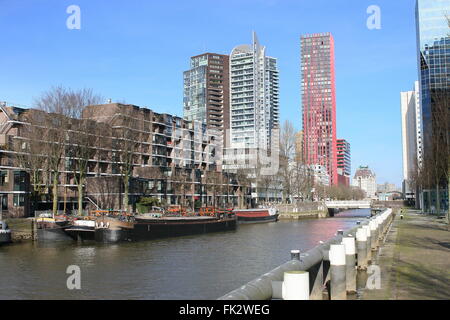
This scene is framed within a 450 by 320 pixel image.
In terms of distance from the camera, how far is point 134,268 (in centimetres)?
3216

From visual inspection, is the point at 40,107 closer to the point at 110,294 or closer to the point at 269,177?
the point at 110,294

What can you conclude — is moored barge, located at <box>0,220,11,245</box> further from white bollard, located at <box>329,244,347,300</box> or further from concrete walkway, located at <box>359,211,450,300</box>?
white bollard, located at <box>329,244,347,300</box>

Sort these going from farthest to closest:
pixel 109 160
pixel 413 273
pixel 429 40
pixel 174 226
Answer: pixel 429 40 → pixel 109 160 → pixel 174 226 → pixel 413 273

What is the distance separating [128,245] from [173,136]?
239 feet

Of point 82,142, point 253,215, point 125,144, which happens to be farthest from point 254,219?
point 82,142

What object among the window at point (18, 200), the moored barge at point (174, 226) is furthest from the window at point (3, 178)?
the moored barge at point (174, 226)

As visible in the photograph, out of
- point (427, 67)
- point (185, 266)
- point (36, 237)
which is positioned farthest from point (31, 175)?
point (427, 67)

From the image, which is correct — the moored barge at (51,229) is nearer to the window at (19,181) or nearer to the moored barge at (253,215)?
the window at (19,181)

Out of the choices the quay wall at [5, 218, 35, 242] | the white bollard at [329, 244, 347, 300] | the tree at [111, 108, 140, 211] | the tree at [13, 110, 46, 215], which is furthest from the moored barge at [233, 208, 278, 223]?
the white bollard at [329, 244, 347, 300]

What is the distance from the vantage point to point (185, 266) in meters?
32.7

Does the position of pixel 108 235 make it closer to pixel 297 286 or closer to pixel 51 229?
pixel 51 229

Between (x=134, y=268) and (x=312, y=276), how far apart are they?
21.2 meters

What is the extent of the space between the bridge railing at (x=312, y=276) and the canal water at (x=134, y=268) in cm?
829

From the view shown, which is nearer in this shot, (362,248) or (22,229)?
(362,248)
